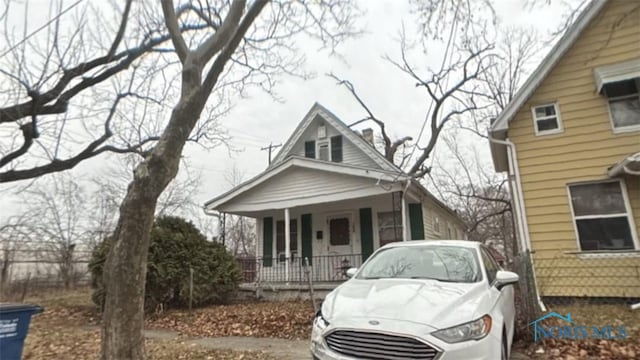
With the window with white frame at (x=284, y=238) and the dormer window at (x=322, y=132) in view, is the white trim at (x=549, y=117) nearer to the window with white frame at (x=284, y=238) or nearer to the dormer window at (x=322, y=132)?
the dormer window at (x=322, y=132)

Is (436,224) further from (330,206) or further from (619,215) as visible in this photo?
(619,215)

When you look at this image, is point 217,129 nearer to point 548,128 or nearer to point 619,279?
point 548,128

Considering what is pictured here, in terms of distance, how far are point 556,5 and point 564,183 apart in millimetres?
3842

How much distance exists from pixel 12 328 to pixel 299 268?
901cm

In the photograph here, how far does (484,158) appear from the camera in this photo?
2191 cm

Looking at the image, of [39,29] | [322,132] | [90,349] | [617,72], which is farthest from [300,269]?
[617,72]

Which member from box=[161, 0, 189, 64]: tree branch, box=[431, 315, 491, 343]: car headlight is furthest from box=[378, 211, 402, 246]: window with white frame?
box=[431, 315, 491, 343]: car headlight

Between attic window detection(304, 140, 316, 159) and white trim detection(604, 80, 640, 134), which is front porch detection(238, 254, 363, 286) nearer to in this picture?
attic window detection(304, 140, 316, 159)

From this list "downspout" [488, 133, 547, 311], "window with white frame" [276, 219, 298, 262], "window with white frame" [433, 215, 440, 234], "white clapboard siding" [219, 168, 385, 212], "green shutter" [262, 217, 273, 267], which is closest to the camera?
"downspout" [488, 133, 547, 311]

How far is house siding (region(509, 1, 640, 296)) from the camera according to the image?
7496 mm

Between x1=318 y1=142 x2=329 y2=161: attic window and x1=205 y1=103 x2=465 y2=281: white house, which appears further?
x1=318 y1=142 x2=329 y2=161: attic window

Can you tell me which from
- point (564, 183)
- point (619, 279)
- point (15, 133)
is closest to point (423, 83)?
point (564, 183)

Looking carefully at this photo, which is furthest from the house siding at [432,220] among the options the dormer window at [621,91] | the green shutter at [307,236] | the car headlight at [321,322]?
the car headlight at [321,322]

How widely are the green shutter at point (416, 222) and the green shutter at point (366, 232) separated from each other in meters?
1.41
